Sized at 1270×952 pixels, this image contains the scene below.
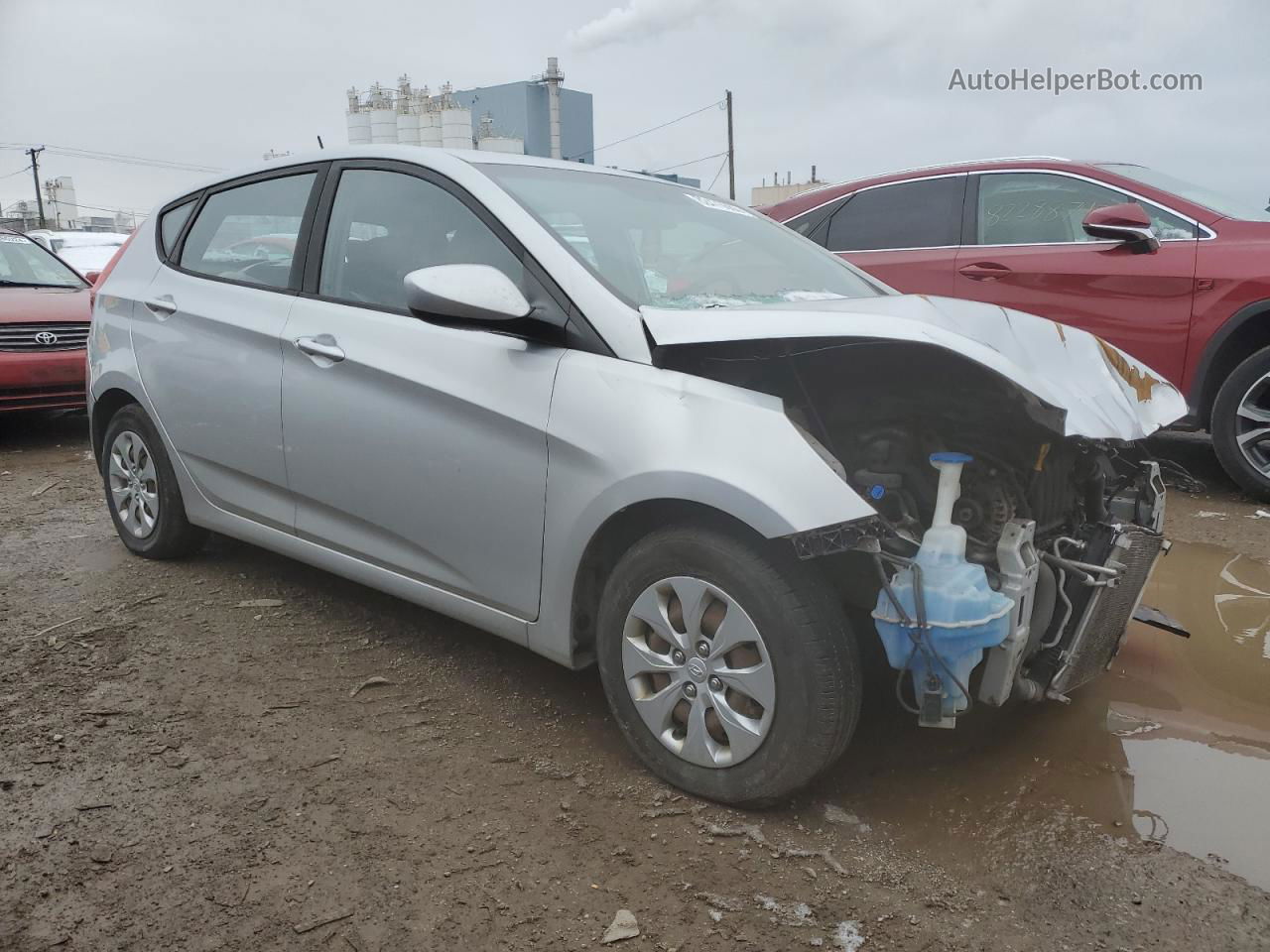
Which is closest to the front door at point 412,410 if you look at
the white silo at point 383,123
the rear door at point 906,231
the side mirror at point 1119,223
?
the side mirror at point 1119,223

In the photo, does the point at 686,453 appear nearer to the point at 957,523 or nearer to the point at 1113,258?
the point at 957,523

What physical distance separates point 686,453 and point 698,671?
0.52 metres

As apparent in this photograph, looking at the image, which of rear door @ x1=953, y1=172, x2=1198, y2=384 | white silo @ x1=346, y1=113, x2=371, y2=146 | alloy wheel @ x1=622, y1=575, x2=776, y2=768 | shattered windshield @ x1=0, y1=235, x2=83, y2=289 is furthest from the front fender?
white silo @ x1=346, y1=113, x2=371, y2=146

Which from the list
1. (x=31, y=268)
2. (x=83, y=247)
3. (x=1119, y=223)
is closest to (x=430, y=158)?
(x=1119, y=223)

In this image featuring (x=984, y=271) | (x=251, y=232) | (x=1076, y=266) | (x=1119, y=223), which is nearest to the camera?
(x=251, y=232)

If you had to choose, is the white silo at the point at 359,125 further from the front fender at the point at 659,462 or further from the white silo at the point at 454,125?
the front fender at the point at 659,462

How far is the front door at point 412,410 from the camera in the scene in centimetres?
269

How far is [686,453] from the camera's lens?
7.64 feet

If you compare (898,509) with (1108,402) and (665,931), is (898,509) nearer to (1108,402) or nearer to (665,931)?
(1108,402)

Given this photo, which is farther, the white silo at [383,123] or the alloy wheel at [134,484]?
the white silo at [383,123]

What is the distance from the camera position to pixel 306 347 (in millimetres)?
3188

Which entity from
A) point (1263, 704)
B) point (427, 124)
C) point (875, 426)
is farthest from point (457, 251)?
point (427, 124)

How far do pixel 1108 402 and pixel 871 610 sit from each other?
0.82 metres

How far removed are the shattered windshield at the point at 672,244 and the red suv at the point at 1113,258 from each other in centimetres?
213
